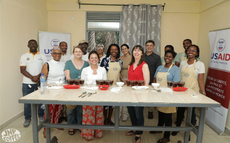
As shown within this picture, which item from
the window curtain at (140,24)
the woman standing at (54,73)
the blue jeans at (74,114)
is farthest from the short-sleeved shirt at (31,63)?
the window curtain at (140,24)

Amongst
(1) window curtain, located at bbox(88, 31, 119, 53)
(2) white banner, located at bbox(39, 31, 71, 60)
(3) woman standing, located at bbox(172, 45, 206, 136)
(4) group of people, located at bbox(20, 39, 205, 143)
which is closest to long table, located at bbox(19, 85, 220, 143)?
(4) group of people, located at bbox(20, 39, 205, 143)

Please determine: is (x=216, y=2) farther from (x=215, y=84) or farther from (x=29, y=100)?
(x=29, y=100)

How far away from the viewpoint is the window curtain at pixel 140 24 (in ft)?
15.3

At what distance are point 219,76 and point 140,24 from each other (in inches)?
97.1

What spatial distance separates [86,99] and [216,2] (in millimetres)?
3803

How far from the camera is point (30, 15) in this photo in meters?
3.95

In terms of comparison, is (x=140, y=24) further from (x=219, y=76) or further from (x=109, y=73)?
(x=219, y=76)

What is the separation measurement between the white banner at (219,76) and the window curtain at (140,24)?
1.55 metres

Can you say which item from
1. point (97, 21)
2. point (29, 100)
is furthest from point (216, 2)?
point (29, 100)

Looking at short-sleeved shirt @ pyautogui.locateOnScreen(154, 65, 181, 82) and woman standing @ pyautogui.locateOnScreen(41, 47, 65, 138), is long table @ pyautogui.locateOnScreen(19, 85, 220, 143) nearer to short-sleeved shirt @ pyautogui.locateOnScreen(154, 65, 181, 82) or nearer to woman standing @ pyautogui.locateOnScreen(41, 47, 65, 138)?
short-sleeved shirt @ pyautogui.locateOnScreen(154, 65, 181, 82)

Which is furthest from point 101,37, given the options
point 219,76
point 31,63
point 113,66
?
point 219,76

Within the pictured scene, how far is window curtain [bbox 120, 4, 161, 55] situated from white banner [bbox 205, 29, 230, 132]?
155 cm

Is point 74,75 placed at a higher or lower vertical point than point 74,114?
higher

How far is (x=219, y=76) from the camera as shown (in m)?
3.23
